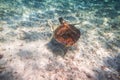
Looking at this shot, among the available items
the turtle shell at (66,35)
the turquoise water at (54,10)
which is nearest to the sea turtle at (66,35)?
the turtle shell at (66,35)

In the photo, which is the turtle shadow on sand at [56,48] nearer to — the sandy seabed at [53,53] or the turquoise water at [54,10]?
the sandy seabed at [53,53]

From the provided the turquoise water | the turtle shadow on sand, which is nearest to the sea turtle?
the turtle shadow on sand

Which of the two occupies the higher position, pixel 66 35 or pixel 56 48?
pixel 66 35

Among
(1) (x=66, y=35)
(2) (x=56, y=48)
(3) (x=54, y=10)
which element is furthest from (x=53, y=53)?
(3) (x=54, y=10)

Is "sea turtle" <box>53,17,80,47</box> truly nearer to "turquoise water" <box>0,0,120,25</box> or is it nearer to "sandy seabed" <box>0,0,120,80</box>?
"sandy seabed" <box>0,0,120,80</box>

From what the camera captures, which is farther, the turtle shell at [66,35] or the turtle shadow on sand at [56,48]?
the turtle shadow on sand at [56,48]

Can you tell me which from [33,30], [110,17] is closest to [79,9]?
[110,17]

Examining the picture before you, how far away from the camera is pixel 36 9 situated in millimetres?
7855

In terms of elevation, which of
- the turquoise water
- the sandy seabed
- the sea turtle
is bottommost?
the sandy seabed

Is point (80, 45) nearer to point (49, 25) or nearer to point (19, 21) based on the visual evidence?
point (49, 25)

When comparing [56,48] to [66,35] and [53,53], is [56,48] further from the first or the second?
[66,35]

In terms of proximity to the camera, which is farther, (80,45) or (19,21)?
(19,21)

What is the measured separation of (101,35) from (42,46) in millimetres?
2403

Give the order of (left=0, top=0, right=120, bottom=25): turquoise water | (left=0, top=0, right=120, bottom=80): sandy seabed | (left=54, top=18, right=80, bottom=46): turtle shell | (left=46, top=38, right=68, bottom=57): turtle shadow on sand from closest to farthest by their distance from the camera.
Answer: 1. (left=0, top=0, right=120, bottom=80): sandy seabed
2. (left=54, top=18, right=80, bottom=46): turtle shell
3. (left=46, top=38, right=68, bottom=57): turtle shadow on sand
4. (left=0, top=0, right=120, bottom=25): turquoise water
